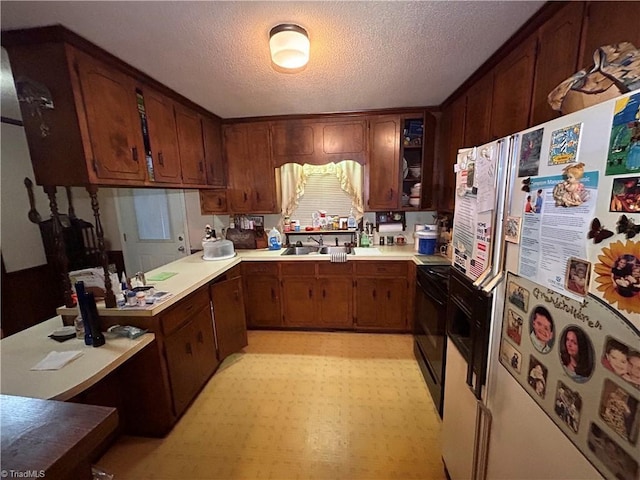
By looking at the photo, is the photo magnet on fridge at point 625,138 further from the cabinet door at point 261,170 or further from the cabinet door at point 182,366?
the cabinet door at point 261,170

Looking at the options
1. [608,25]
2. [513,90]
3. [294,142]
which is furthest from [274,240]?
[608,25]

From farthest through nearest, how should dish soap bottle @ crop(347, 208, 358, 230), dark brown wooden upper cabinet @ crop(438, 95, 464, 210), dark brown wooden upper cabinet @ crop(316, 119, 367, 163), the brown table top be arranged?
dish soap bottle @ crop(347, 208, 358, 230) → dark brown wooden upper cabinet @ crop(316, 119, 367, 163) → dark brown wooden upper cabinet @ crop(438, 95, 464, 210) → the brown table top

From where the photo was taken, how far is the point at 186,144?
2414mm

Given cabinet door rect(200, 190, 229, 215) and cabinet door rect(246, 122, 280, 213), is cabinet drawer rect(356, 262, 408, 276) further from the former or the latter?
cabinet door rect(200, 190, 229, 215)

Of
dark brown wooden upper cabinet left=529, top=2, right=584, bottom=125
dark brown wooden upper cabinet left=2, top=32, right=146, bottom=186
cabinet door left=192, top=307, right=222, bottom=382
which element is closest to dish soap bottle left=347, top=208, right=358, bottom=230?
cabinet door left=192, top=307, right=222, bottom=382

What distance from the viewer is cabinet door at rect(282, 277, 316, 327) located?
115 inches

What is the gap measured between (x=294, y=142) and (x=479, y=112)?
5.80 feet

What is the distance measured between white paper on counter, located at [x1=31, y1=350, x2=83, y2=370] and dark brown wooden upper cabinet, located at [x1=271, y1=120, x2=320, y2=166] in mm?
2357

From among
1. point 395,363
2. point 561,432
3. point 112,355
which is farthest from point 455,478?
point 112,355

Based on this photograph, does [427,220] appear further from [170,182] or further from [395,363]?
[170,182]

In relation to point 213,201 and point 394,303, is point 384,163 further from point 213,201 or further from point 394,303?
point 213,201

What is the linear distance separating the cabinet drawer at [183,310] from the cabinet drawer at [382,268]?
153 cm

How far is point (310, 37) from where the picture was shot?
1.46m

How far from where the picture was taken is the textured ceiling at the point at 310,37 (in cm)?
123
